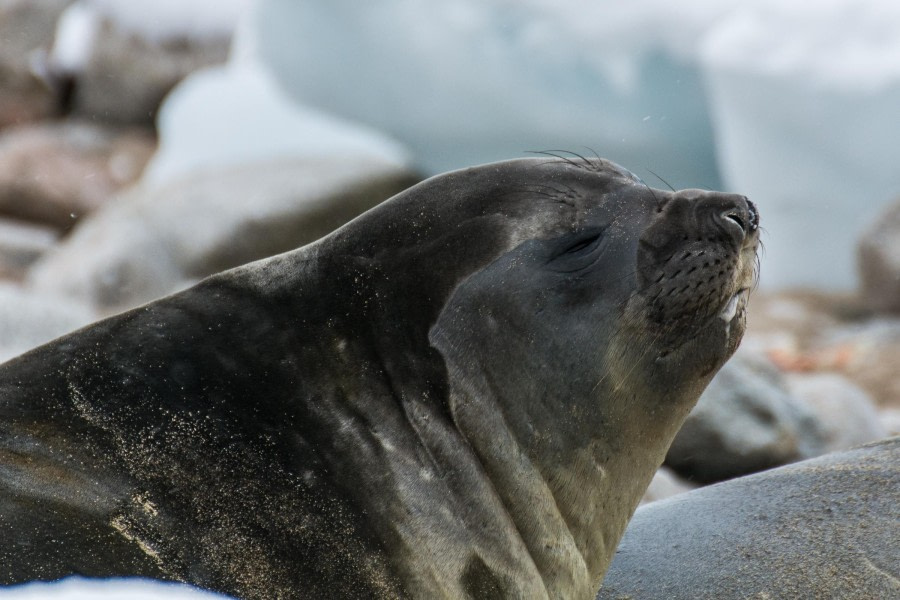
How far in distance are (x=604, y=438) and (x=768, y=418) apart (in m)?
3.20

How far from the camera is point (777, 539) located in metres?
2.51

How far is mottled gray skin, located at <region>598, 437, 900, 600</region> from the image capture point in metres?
2.39

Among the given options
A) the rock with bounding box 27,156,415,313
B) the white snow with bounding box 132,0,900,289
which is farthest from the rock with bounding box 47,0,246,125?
the rock with bounding box 27,156,415,313

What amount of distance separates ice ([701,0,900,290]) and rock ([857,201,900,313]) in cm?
99

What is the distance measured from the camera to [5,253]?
41.7 ft

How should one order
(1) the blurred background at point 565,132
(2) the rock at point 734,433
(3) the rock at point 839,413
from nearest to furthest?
(2) the rock at point 734,433 < (3) the rock at point 839,413 < (1) the blurred background at point 565,132

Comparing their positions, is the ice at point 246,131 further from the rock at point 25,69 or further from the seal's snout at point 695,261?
the seal's snout at point 695,261

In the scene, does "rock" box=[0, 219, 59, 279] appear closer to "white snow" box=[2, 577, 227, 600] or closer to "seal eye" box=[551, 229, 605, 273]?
"seal eye" box=[551, 229, 605, 273]

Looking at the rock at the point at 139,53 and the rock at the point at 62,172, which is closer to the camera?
the rock at the point at 62,172

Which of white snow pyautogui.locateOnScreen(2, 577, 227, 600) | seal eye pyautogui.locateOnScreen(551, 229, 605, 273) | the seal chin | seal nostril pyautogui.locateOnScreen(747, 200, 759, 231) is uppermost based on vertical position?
seal eye pyautogui.locateOnScreen(551, 229, 605, 273)

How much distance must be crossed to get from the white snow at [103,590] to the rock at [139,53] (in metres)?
15.0

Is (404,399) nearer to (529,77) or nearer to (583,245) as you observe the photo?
(583,245)

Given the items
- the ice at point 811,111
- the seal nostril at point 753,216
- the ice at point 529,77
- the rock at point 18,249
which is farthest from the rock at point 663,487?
the rock at point 18,249

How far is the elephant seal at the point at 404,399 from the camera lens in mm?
→ 1739
